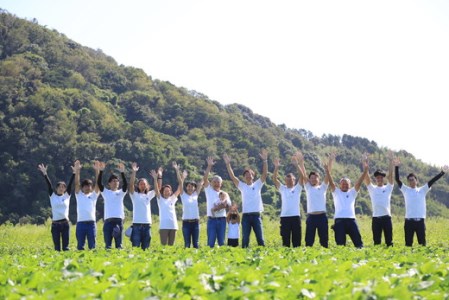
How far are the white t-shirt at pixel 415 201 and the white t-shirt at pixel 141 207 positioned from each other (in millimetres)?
5923

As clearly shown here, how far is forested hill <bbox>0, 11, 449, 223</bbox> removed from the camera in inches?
2211

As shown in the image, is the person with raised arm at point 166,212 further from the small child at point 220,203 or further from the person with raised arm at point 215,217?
the small child at point 220,203

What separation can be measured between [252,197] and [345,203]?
6.92 feet

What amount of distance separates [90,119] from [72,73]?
1478cm

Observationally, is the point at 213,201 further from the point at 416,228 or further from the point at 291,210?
the point at 416,228

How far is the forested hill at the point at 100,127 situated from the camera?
56156 millimetres

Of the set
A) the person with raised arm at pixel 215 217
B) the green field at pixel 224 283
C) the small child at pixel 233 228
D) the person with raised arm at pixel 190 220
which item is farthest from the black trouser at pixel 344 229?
the green field at pixel 224 283

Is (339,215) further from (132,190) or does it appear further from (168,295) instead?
(168,295)

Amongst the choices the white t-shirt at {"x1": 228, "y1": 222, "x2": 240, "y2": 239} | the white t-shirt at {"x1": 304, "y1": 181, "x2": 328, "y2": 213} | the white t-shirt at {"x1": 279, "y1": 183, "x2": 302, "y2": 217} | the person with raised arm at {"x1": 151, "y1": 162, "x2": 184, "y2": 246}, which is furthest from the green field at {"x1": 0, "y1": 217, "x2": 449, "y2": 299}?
the person with raised arm at {"x1": 151, "y1": 162, "x2": 184, "y2": 246}

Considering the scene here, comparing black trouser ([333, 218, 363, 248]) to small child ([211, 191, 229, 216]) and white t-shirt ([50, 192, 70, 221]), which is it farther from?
white t-shirt ([50, 192, 70, 221])

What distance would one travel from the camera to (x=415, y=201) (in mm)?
15086

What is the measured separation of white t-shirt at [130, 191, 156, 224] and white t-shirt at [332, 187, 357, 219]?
428 centimetres

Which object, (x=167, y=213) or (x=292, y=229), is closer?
(x=292, y=229)

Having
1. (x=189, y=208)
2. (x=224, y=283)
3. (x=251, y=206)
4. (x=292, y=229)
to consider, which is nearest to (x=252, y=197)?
(x=251, y=206)
